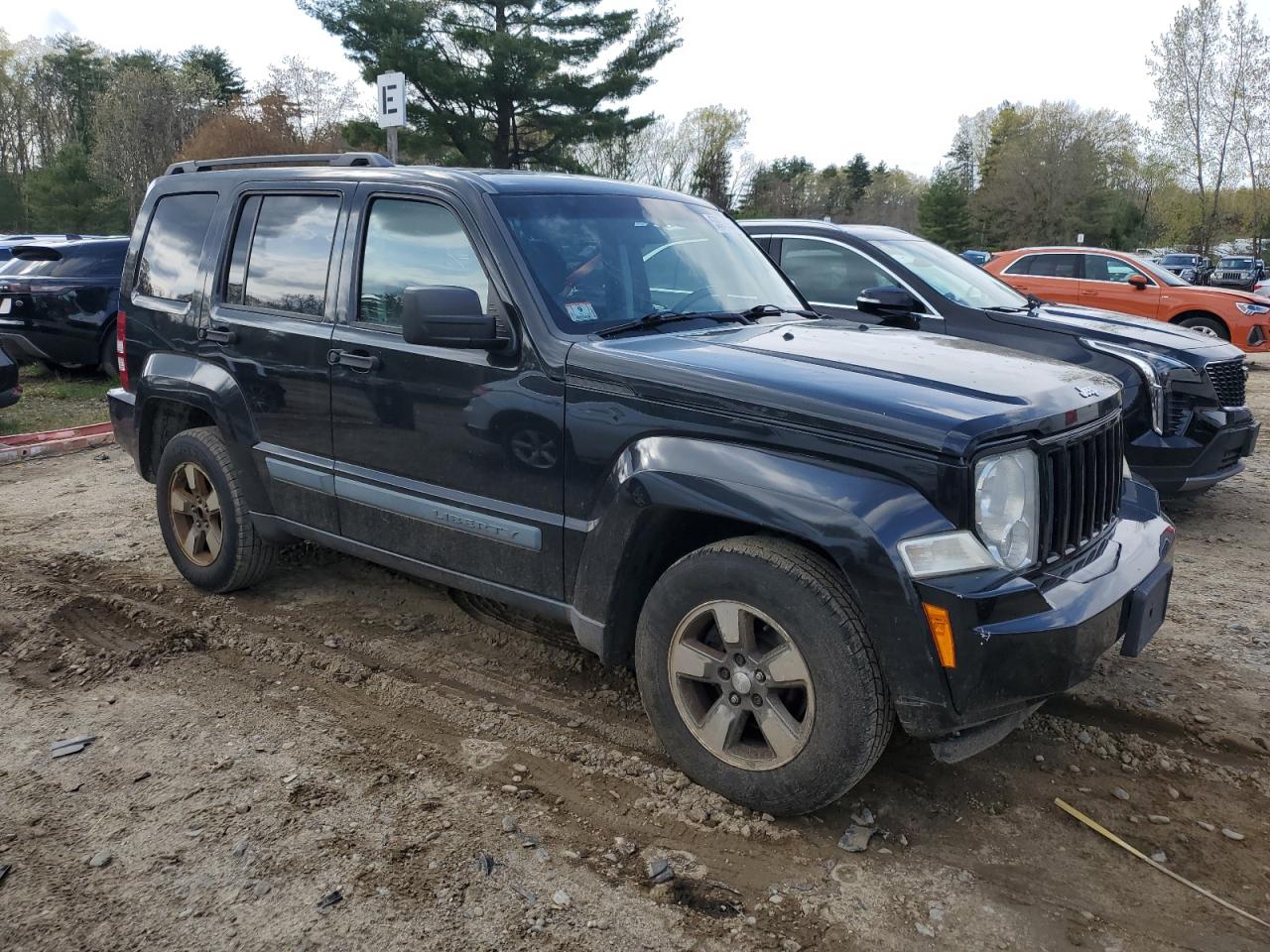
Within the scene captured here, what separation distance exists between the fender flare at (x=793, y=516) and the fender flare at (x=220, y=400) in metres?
2.04

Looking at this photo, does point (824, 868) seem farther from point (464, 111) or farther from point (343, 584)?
point (464, 111)

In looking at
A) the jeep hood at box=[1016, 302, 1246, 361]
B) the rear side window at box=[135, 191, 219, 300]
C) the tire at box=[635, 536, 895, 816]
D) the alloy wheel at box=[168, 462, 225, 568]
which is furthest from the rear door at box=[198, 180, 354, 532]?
the jeep hood at box=[1016, 302, 1246, 361]

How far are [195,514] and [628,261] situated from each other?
104 inches

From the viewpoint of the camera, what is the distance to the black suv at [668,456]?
9.07 feet

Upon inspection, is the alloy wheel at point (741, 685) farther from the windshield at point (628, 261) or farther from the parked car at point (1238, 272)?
the parked car at point (1238, 272)

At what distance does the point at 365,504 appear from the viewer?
4.13 meters

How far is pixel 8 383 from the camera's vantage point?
29.9ft

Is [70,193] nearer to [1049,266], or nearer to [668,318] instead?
[1049,266]

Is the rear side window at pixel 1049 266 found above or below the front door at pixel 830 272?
above

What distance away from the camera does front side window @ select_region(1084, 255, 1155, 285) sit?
14.5 metres

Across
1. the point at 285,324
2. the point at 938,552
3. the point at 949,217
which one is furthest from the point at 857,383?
the point at 949,217

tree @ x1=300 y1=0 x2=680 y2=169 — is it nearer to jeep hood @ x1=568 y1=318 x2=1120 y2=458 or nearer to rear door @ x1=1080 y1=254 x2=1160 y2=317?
rear door @ x1=1080 y1=254 x2=1160 y2=317

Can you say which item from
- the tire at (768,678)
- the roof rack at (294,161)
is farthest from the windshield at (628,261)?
the tire at (768,678)

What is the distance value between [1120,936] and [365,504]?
3019 millimetres
